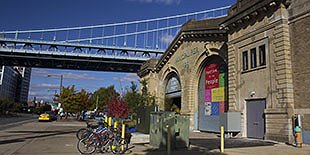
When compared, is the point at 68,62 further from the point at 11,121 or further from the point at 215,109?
the point at 215,109

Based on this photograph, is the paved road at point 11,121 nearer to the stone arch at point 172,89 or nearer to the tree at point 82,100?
the tree at point 82,100

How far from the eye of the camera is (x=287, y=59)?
15.0 metres

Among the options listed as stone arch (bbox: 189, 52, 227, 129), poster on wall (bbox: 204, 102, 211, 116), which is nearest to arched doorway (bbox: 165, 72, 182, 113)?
stone arch (bbox: 189, 52, 227, 129)

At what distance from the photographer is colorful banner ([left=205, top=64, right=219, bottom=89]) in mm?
23381

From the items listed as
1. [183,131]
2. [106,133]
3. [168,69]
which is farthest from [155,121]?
[168,69]

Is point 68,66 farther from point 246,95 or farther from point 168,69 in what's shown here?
point 246,95

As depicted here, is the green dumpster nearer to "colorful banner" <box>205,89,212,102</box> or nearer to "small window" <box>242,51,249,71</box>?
"small window" <box>242,51,249,71</box>

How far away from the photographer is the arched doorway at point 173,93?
30711 mm

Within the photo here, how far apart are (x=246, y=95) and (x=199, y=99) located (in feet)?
28.3

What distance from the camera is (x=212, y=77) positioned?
945 inches

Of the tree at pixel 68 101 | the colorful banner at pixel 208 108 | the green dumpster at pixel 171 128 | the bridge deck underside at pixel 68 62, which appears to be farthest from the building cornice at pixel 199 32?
the bridge deck underside at pixel 68 62

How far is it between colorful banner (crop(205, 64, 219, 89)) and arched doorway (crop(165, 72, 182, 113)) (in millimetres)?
5635

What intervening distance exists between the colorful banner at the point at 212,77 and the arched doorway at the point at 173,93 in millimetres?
5635

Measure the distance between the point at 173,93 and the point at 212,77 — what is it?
852cm
